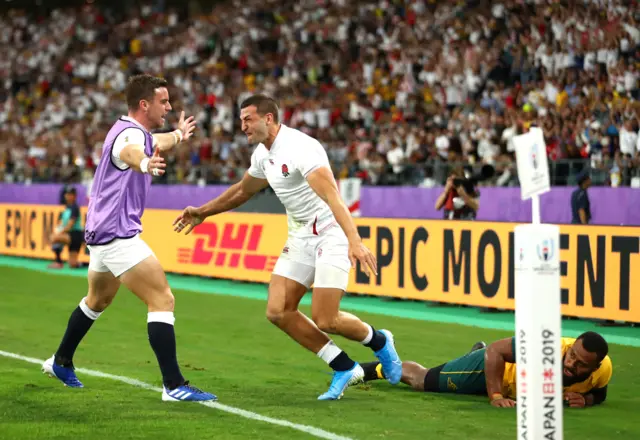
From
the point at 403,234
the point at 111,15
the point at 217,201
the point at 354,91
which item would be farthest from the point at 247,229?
the point at 111,15

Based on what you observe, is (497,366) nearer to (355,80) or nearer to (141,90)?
(141,90)

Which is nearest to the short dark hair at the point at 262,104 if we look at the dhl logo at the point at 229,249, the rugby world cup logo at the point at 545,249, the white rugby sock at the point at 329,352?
the white rugby sock at the point at 329,352

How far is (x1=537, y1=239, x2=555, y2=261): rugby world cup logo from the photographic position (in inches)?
198

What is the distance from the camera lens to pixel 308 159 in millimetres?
7996

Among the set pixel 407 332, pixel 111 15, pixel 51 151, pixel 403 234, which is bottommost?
pixel 407 332

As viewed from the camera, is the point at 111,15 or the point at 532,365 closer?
the point at 532,365

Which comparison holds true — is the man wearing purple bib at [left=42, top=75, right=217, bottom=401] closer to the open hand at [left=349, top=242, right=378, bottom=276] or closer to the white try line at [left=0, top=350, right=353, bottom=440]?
the white try line at [left=0, top=350, right=353, bottom=440]

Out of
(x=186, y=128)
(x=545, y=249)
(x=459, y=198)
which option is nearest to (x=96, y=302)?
(x=186, y=128)

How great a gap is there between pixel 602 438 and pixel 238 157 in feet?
72.9

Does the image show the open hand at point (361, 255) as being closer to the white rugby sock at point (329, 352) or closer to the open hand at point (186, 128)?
the white rugby sock at point (329, 352)

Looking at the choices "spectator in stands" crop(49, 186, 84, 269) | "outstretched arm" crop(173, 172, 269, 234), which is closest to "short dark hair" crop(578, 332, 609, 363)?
"outstretched arm" crop(173, 172, 269, 234)

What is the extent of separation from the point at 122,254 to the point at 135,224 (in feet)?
0.98

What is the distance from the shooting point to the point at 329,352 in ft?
27.1

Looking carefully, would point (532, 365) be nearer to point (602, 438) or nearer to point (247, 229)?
point (602, 438)
